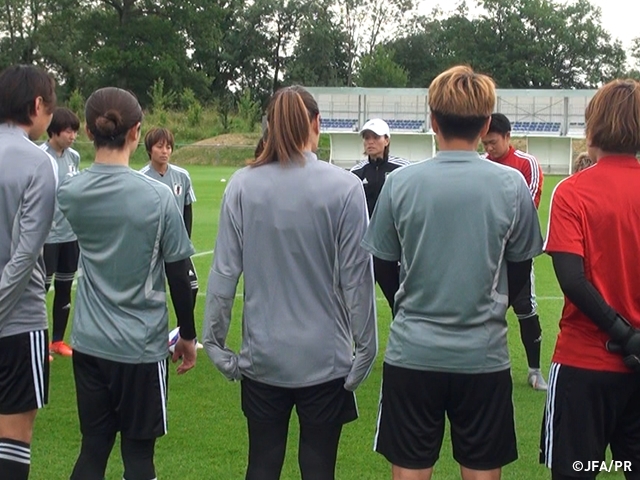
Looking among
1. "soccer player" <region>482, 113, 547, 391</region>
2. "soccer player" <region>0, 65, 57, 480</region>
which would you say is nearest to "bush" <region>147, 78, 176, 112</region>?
"soccer player" <region>482, 113, 547, 391</region>

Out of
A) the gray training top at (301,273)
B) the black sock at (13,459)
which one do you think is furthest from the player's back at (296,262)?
the black sock at (13,459)

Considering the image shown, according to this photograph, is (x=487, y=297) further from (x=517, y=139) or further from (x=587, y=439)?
(x=517, y=139)

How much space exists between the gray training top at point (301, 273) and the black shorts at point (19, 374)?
35.8 inches

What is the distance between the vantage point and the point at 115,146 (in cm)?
366

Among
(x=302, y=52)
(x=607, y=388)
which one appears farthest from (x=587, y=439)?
(x=302, y=52)

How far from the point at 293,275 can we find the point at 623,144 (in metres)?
1.34

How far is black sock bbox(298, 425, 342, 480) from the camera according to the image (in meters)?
3.52

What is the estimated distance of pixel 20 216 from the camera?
3752 mm

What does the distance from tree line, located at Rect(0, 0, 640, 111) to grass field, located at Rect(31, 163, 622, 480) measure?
183 feet

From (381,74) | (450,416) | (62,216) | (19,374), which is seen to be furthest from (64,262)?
(381,74)

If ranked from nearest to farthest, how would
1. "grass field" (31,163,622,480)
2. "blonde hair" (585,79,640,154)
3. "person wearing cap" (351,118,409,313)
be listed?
"blonde hair" (585,79,640,154) < "grass field" (31,163,622,480) < "person wearing cap" (351,118,409,313)

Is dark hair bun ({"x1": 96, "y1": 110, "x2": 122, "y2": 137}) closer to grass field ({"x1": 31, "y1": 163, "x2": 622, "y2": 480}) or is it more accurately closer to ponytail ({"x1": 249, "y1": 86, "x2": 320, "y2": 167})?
ponytail ({"x1": 249, "y1": 86, "x2": 320, "y2": 167})

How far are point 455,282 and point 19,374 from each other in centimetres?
195

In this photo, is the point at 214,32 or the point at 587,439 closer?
the point at 587,439
